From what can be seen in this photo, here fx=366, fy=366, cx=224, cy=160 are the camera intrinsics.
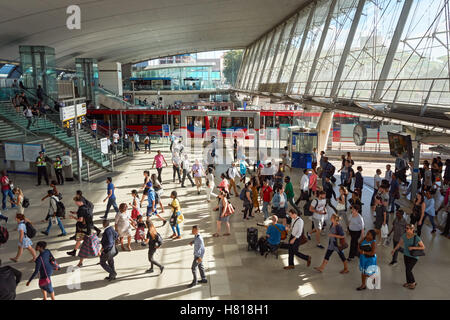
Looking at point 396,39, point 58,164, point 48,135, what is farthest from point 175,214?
point 48,135

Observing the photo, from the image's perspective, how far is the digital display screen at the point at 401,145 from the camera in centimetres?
1073

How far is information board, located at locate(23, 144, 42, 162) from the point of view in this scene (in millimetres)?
16234

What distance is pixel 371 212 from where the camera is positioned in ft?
37.7

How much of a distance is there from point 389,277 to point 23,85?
22743 millimetres

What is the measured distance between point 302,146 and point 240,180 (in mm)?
5648

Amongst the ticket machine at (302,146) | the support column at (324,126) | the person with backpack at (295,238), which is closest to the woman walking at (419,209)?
the person with backpack at (295,238)

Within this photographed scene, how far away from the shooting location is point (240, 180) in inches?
565

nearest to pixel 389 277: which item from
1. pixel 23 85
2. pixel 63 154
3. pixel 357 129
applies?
pixel 357 129

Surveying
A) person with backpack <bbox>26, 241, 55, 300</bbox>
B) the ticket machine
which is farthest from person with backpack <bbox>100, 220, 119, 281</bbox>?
the ticket machine

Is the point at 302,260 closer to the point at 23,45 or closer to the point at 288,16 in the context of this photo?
the point at 23,45

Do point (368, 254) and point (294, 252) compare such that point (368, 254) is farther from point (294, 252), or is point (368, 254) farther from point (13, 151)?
point (13, 151)

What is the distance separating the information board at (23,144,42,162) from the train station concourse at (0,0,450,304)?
0.08 m

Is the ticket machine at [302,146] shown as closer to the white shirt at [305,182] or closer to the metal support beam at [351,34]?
the metal support beam at [351,34]

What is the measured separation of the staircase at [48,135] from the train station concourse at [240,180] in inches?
3.6
